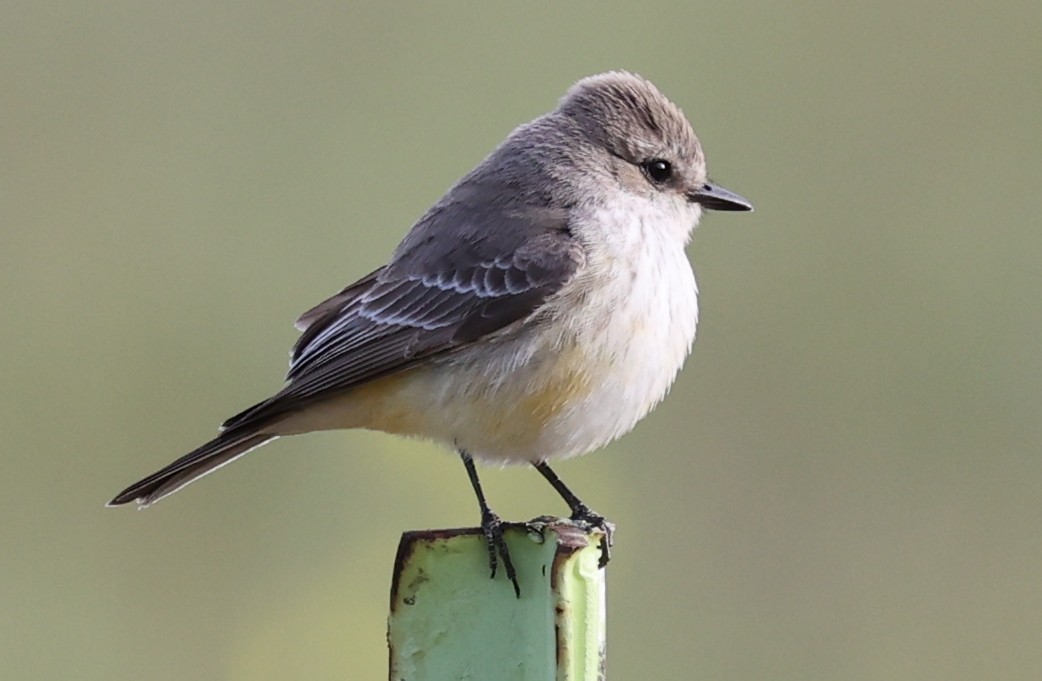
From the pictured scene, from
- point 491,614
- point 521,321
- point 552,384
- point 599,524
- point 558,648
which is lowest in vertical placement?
point 558,648

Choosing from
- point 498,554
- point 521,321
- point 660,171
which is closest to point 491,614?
point 498,554

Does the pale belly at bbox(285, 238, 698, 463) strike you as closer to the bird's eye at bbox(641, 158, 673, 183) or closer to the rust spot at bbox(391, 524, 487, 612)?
the bird's eye at bbox(641, 158, 673, 183)

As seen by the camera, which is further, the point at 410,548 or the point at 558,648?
the point at 410,548

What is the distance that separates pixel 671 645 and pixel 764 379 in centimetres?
150

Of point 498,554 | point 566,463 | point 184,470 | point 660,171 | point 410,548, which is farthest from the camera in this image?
point 566,463

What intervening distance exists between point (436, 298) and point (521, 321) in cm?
37

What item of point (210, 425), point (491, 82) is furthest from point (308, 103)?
point (210, 425)

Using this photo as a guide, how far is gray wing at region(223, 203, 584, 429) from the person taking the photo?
4.62m

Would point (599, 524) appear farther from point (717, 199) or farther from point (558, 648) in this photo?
point (558, 648)

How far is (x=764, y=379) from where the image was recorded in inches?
284

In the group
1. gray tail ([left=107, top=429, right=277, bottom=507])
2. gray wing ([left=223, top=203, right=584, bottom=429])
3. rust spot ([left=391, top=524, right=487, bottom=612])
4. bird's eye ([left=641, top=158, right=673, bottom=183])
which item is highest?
bird's eye ([left=641, top=158, right=673, bottom=183])

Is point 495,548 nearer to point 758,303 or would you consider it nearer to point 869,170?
point 758,303

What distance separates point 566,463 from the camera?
7.12 meters

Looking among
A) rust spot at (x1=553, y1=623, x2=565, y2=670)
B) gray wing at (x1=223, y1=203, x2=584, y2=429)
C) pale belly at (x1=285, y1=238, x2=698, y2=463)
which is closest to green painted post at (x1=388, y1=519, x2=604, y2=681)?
rust spot at (x1=553, y1=623, x2=565, y2=670)
